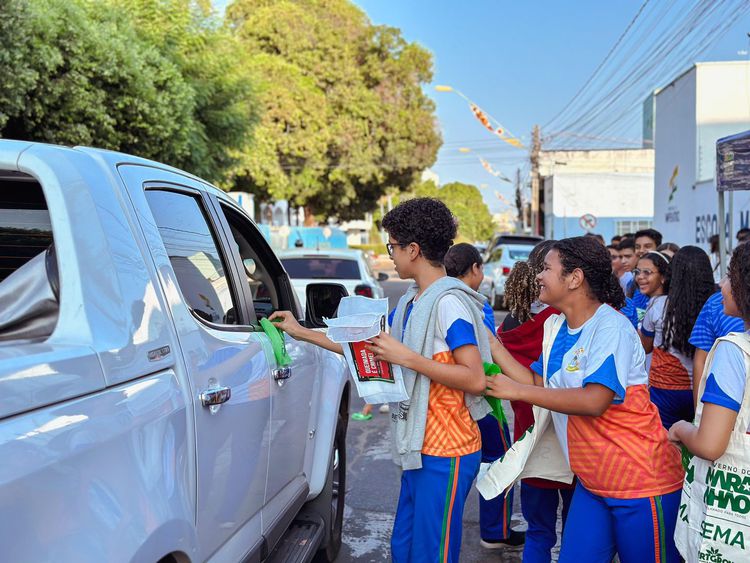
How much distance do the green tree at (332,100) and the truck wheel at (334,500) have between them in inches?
1131

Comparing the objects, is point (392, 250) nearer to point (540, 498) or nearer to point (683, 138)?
point (540, 498)

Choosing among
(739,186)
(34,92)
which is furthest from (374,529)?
(34,92)

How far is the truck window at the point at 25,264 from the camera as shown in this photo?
174cm

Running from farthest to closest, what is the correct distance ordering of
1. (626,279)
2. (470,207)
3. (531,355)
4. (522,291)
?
(470,207) → (626,279) → (522,291) → (531,355)

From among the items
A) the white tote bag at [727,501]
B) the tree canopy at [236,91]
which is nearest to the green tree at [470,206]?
the tree canopy at [236,91]

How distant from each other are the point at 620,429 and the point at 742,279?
0.70 m

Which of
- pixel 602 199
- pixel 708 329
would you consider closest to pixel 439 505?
pixel 708 329

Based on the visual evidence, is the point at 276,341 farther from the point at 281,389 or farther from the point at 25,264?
the point at 25,264

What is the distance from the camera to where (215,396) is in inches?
87.8

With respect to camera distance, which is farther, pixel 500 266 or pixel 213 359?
pixel 500 266

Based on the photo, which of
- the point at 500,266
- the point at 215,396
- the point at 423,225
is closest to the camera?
the point at 215,396

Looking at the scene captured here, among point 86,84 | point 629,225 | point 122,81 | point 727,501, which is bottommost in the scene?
point 727,501

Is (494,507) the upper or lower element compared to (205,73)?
lower

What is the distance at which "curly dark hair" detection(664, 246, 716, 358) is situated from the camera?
14.4 ft
